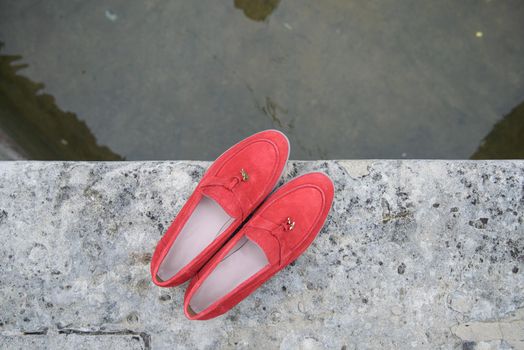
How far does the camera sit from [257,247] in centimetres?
184

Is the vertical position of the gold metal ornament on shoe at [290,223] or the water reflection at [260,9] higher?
the water reflection at [260,9]

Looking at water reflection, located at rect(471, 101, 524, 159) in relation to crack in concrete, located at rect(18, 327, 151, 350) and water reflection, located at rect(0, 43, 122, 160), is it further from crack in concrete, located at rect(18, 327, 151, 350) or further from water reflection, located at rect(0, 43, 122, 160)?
water reflection, located at rect(0, 43, 122, 160)

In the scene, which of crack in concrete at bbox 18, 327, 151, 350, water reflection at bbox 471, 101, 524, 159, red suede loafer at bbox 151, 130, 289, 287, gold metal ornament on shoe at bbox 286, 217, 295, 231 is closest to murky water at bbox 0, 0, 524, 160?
water reflection at bbox 471, 101, 524, 159

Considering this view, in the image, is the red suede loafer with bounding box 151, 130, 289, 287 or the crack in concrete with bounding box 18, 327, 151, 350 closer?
the red suede loafer with bounding box 151, 130, 289, 287

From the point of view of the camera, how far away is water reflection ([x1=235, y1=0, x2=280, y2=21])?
2.65 m

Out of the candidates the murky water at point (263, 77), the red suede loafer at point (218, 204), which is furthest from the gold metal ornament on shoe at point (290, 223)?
the murky water at point (263, 77)

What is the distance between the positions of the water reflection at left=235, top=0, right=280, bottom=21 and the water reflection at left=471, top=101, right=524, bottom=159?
1425mm

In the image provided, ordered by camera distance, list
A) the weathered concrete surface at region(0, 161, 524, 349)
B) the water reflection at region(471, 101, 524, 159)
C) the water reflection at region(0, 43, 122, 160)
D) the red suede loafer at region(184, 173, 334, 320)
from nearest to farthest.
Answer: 1. the red suede loafer at region(184, 173, 334, 320)
2. the weathered concrete surface at region(0, 161, 524, 349)
3. the water reflection at region(471, 101, 524, 159)
4. the water reflection at region(0, 43, 122, 160)

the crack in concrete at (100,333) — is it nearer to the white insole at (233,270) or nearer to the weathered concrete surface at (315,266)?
the weathered concrete surface at (315,266)

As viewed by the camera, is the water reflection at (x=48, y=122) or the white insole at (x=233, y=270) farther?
the water reflection at (x=48, y=122)

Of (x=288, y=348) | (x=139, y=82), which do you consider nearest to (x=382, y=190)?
(x=288, y=348)

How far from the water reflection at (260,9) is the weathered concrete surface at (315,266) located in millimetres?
1181

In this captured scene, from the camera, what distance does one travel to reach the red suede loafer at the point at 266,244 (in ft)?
5.63

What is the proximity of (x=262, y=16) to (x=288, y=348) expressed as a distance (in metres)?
1.81
